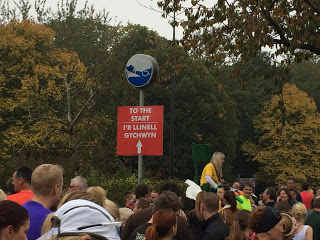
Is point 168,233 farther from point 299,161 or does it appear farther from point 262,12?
point 299,161

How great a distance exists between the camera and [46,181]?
5.56m

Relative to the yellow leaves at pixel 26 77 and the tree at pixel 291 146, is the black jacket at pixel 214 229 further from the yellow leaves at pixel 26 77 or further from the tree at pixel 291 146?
the tree at pixel 291 146

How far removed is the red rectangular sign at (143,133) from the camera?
1337 centimetres

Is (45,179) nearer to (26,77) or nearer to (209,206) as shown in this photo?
(209,206)

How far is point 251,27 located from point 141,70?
11.1ft

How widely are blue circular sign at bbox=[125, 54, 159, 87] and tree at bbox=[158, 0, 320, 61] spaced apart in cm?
128

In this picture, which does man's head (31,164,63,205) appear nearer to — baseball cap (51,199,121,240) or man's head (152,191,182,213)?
man's head (152,191,182,213)

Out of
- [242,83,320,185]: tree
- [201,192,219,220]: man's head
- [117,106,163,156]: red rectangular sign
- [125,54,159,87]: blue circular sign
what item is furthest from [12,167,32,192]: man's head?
[242,83,320,185]: tree

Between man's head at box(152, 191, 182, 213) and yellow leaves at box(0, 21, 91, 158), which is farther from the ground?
yellow leaves at box(0, 21, 91, 158)

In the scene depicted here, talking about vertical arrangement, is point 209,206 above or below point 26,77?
below

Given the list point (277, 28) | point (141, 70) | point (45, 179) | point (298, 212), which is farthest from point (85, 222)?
point (141, 70)

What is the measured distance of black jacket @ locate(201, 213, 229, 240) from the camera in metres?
8.16

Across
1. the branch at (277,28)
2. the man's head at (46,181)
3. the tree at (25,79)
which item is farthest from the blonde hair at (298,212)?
the tree at (25,79)

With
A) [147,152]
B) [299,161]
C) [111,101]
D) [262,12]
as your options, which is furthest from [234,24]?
[299,161]
